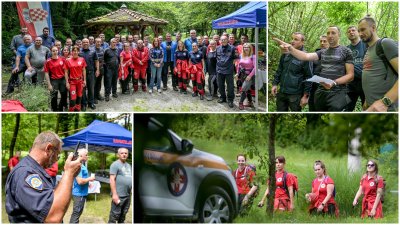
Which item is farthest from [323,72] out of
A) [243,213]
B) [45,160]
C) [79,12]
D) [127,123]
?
[45,160]

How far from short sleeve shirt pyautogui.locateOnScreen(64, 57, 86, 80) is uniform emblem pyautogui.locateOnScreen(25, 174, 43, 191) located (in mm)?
3922

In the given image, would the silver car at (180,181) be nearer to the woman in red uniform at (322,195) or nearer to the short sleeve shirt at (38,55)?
the woman in red uniform at (322,195)

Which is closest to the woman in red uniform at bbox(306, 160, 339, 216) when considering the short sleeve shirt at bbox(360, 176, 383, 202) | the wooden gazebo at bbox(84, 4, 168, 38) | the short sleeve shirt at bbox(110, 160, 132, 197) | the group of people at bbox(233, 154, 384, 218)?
the group of people at bbox(233, 154, 384, 218)

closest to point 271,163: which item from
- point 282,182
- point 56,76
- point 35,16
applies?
point 282,182

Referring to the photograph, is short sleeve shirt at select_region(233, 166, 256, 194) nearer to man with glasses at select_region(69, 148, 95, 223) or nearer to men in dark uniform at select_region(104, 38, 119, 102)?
man with glasses at select_region(69, 148, 95, 223)

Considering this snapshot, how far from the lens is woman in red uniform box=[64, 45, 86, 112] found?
22.8ft

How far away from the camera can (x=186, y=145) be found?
247 inches

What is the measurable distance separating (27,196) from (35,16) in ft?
14.2

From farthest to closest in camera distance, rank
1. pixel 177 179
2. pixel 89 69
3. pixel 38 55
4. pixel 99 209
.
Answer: pixel 89 69 → pixel 38 55 → pixel 99 209 → pixel 177 179

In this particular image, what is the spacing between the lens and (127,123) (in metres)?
6.48

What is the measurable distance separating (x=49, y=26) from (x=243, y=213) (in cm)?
343

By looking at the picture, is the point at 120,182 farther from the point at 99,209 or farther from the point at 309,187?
the point at 309,187

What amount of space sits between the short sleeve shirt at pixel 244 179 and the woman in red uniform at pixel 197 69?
1257mm

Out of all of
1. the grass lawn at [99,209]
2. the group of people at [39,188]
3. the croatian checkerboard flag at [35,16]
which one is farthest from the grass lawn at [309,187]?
the group of people at [39,188]
